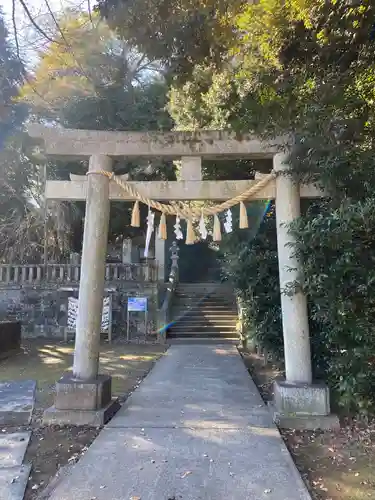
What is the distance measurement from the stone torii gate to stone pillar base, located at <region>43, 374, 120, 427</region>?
0.01 meters

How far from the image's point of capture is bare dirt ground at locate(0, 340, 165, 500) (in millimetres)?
3971

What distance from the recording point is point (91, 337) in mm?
5238

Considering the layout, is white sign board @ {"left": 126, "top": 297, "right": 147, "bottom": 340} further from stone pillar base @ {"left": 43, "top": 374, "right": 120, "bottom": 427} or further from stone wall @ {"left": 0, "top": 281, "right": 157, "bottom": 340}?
stone pillar base @ {"left": 43, "top": 374, "right": 120, "bottom": 427}

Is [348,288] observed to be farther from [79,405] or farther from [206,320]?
[206,320]

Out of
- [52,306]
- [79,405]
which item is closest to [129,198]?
[79,405]

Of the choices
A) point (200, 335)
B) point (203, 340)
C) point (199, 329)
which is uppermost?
point (199, 329)

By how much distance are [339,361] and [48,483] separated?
2968 mm

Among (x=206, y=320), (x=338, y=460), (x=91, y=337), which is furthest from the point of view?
(x=206, y=320)

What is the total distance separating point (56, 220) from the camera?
1396 cm

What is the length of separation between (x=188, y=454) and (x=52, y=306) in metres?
11.1

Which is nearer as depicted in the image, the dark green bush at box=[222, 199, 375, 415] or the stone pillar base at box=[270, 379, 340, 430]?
the dark green bush at box=[222, 199, 375, 415]

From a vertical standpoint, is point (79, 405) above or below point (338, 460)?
above

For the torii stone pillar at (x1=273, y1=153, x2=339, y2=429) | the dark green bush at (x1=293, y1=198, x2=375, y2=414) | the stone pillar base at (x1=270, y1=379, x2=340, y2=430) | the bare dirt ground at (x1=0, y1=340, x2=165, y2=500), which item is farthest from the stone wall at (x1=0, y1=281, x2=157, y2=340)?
the dark green bush at (x1=293, y1=198, x2=375, y2=414)

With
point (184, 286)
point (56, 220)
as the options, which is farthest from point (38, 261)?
point (184, 286)
